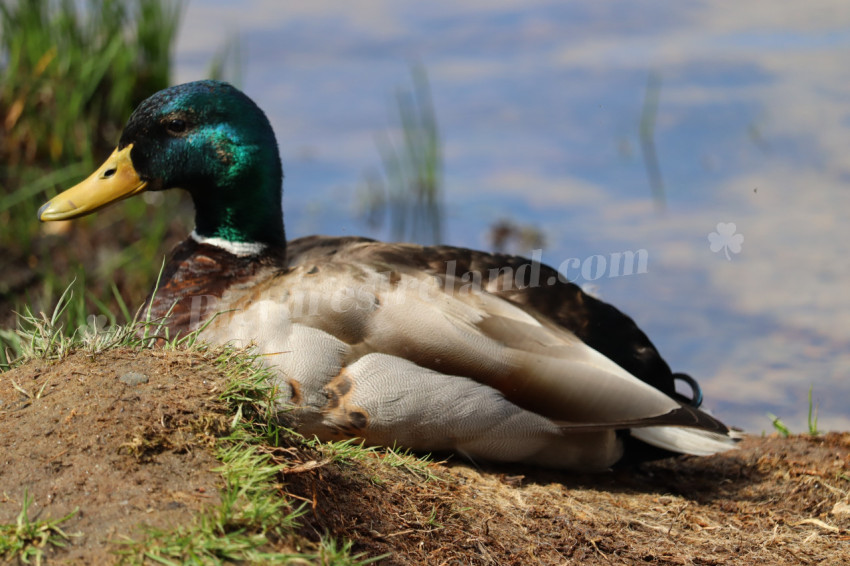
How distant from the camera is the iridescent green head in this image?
13.7 ft

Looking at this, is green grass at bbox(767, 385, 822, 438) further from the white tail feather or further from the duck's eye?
the duck's eye

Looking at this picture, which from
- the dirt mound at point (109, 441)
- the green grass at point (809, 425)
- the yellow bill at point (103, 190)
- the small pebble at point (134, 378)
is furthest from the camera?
the green grass at point (809, 425)

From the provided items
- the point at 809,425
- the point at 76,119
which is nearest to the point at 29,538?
the point at 809,425

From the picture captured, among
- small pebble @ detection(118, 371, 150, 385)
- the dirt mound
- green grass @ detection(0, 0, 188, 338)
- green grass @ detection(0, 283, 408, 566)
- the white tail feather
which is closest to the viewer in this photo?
green grass @ detection(0, 283, 408, 566)

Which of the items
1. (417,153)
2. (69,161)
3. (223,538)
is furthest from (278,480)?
(69,161)

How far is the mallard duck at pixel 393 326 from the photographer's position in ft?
11.8

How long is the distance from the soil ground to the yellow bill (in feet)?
4.47

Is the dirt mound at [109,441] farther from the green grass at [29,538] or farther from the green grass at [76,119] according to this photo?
the green grass at [76,119]

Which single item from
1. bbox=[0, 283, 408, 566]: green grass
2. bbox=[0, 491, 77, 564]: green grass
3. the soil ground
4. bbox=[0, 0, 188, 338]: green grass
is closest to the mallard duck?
the soil ground

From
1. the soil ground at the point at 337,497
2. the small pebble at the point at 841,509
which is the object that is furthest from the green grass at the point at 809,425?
the small pebble at the point at 841,509

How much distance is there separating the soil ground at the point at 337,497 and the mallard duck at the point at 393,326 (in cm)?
22

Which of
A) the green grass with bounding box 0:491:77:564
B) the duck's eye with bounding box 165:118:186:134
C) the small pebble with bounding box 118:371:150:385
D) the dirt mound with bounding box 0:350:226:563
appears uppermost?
the duck's eye with bounding box 165:118:186:134

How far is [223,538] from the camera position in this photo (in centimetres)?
218

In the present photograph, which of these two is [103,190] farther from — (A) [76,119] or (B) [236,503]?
(A) [76,119]
